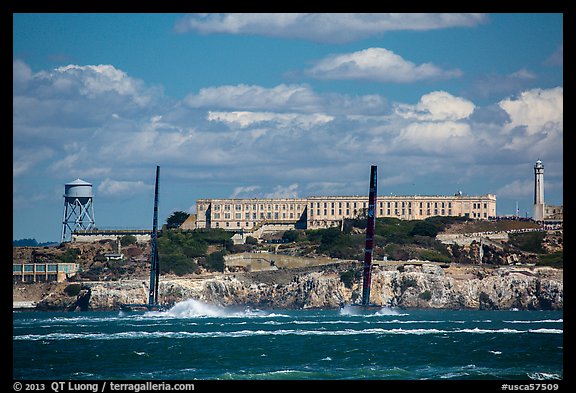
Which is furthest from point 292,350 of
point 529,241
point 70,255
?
point 529,241

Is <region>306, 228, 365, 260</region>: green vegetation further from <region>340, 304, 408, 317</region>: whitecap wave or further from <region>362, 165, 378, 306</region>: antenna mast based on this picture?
<region>362, 165, 378, 306</region>: antenna mast

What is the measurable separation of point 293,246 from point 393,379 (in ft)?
422

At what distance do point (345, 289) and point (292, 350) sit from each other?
255ft

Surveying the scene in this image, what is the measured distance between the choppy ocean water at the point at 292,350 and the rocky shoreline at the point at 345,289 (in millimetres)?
35488

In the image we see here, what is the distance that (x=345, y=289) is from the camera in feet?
514

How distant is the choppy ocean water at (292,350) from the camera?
65.4m

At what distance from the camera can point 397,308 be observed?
491 ft

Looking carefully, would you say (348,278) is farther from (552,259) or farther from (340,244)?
(552,259)

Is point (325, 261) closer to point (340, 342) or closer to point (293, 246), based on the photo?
point (293, 246)

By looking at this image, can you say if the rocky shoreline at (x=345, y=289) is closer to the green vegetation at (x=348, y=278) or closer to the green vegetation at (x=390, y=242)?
the green vegetation at (x=348, y=278)

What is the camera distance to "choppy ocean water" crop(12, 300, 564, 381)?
65438mm
